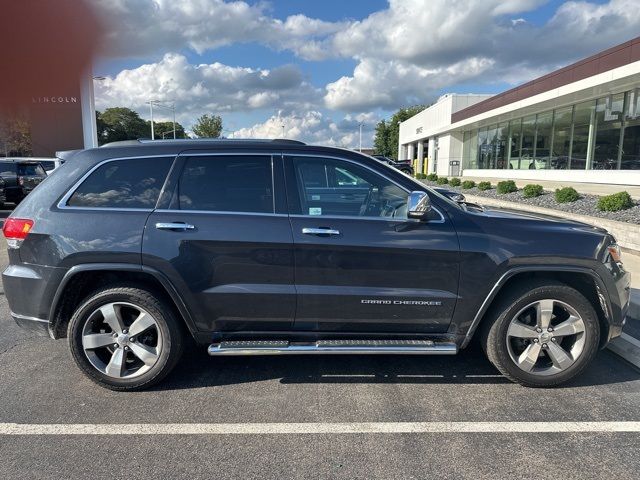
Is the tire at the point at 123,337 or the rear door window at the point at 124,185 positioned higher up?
the rear door window at the point at 124,185

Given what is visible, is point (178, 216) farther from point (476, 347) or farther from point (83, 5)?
point (476, 347)

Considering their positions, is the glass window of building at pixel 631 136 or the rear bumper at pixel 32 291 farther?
the glass window of building at pixel 631 136

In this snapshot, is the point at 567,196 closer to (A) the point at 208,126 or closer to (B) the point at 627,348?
(B) the point at 627,348

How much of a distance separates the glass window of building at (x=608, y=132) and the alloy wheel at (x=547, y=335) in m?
14.8

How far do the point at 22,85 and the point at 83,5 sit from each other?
1484mm

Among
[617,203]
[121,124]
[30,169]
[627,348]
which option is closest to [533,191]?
[617,203]

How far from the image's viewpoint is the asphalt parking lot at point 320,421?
8.63 ft

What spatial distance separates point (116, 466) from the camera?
2.63 meters

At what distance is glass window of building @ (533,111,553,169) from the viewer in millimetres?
21094

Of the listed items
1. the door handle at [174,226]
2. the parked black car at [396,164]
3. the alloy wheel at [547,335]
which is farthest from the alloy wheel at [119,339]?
the alloy wheel at [547,335]

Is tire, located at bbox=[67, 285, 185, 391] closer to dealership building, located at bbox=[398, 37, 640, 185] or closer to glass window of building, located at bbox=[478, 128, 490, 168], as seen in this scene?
dealership building, located at bbox=[398, 37, 640, 185]

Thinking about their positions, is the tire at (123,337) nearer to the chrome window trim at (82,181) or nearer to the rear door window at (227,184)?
the chrome window trim at (82,181)

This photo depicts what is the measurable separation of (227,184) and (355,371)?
6.20 ft

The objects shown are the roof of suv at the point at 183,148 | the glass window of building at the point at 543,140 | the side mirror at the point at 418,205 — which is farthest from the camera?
the glass window of building at the point at 543,140
